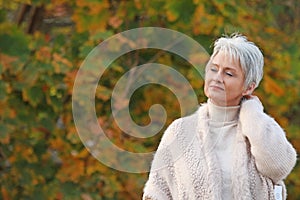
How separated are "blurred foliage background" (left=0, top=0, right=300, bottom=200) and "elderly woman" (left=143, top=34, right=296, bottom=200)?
120 inches

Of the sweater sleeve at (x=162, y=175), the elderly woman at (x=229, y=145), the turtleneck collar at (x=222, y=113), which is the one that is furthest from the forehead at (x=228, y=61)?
the sweater sleeve at (x=162, y=175)

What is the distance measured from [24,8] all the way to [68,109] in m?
0.95

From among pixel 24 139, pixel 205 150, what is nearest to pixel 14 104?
pixel 24 139

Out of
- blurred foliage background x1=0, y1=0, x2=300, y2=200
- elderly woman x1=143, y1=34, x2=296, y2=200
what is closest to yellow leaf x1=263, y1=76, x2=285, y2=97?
blurred foliage background x1=0, y1=0, x2=300, y2=200

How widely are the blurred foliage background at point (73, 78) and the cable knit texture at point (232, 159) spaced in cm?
304

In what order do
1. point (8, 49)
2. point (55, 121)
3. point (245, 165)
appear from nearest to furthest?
point (245, 165)
point (8, 49)
point (55, 121)

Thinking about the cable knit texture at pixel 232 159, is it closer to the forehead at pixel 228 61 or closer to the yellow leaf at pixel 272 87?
the forehead at pixel 228 61

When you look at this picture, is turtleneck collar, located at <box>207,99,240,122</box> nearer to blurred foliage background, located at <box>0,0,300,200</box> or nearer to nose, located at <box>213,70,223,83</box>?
nose, located at <box>213,70,223,83</box>

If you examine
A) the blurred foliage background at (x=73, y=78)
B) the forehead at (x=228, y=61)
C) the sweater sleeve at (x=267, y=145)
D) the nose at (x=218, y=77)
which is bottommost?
the blurred foliage background at (x=73, y=78)

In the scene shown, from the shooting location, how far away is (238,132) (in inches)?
115

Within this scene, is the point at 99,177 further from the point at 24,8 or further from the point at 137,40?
the point at 24,8

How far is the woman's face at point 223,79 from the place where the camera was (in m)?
2.90

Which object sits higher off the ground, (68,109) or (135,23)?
(135,23)

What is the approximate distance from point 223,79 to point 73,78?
3550mm
